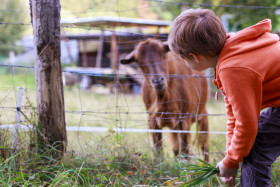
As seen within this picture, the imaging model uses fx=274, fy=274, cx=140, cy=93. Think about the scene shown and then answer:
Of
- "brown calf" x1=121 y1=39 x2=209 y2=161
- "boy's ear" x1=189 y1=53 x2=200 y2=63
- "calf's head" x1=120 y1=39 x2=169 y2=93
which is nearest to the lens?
"boy's ear" x1=189 y1=53 x2=200 y2=63

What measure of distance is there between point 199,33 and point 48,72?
62.8 inches

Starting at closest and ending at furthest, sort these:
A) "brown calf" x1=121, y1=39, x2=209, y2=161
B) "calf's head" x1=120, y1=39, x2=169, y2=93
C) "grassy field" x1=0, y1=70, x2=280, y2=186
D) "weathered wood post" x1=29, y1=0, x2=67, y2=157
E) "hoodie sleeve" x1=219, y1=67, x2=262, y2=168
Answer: "hoodie sleeve" x1=219, y1=67, x2=262, y2=168 → "grassy field" x1=0, y1=70, x2=280, y2=186 → "weathered wood post" x1=29, y1=0, x2=67, y2=157 → "brown calf" x1=121, y1=39, x2=209, y2=161 → "calf's head" x1=120, y1=39, x2=169, y2=93

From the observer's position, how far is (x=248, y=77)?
155cm

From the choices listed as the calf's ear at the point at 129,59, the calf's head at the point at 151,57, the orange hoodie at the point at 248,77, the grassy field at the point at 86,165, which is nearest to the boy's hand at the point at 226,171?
the orange hoodie at the point at 248,77

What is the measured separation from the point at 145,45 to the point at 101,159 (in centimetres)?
227

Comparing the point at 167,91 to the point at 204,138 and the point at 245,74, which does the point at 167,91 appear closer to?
the point at 204,138

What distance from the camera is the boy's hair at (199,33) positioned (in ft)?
5.57

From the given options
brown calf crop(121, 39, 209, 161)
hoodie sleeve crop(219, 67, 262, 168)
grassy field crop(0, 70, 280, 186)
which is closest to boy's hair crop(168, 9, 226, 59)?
hoodie sleeve crop(219, 67, 262, 168)

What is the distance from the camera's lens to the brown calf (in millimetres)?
3912

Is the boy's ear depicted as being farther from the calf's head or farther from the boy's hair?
the calf's head

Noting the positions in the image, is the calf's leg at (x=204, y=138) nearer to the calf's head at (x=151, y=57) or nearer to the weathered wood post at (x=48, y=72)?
the calf's head at (x=151, y=57)

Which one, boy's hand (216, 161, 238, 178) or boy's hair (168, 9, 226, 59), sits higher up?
boy's hair (168, 9, 226, 59)

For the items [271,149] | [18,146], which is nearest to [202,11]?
[271,149]

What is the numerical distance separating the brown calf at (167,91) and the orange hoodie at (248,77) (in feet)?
6.74
